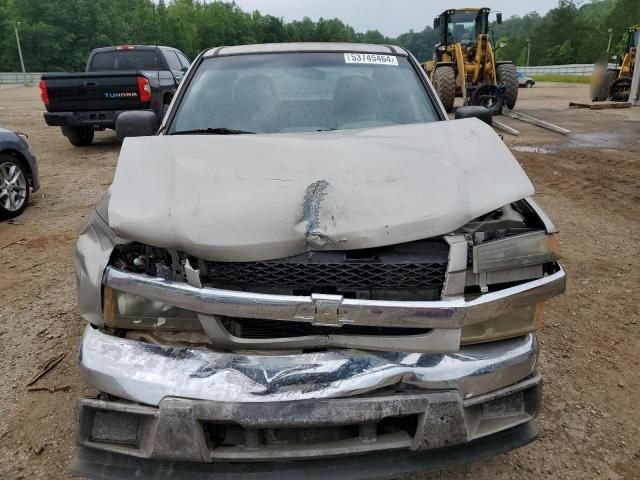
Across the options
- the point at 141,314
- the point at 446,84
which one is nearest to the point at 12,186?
the point at 141,314

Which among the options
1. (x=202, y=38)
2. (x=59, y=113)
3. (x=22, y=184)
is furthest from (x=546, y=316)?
(x=202, y=38)

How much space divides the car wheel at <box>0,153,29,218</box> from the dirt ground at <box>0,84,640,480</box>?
6.4 inches

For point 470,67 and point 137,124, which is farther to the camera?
point 470,67

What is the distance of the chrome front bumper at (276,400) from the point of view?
5.46 feet

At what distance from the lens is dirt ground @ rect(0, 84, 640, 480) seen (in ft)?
7.66

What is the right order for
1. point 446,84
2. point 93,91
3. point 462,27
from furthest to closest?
1. point 462,27
2. point 446,84
3. point 93,91

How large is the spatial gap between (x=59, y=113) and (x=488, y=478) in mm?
9829

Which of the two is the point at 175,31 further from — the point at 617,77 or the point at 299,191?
the point at 299,191

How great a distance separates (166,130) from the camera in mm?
3113

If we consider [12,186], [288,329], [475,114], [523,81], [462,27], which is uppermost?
[462,27]

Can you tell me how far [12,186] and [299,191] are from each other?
17.0ft

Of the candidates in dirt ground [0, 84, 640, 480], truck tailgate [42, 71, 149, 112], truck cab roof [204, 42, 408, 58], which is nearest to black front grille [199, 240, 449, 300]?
dirt ground [0, 84, 640, 480]

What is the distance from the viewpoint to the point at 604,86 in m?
19.5

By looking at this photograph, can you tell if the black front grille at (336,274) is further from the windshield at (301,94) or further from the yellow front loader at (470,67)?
the yellow front loader at (470,67)
